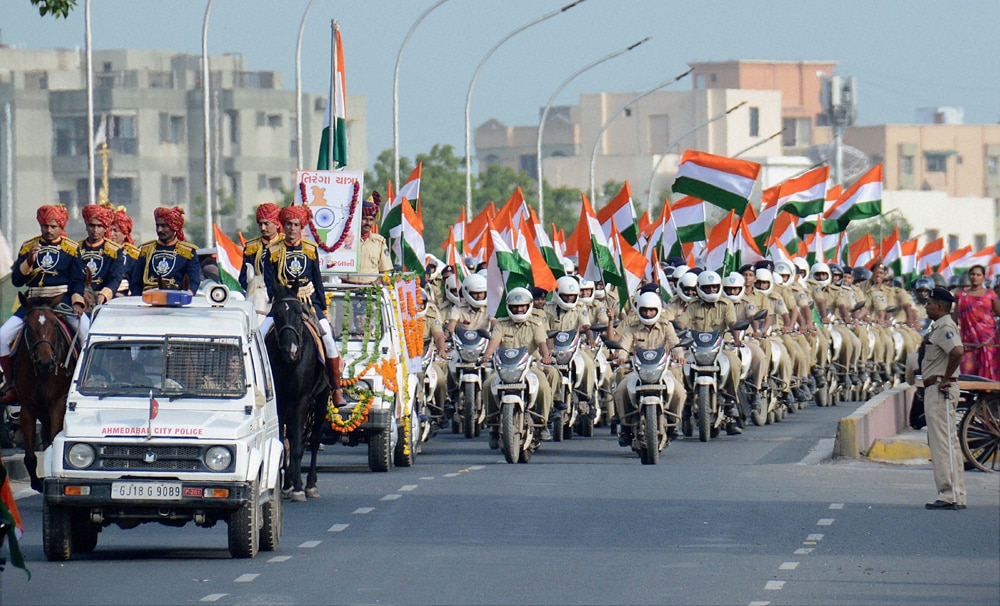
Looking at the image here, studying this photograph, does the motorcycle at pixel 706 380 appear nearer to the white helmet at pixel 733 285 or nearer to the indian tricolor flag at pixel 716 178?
the white helmet at pixel 733 285

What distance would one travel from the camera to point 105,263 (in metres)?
16.6

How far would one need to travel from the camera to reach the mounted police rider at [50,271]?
1590cm

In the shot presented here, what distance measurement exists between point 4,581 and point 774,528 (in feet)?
18.7

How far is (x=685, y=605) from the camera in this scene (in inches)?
453

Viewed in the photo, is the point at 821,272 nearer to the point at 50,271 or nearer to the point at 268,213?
the point at 268,213

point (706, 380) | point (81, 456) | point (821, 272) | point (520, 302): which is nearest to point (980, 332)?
point (706, 380)

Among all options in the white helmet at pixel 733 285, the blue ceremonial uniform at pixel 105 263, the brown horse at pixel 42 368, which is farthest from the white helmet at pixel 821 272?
the brown horse at pixel 42 368

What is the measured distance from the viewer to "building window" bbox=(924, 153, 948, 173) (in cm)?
14012

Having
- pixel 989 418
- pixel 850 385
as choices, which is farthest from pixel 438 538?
pixel 850 385

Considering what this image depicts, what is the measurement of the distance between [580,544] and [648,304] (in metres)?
8.33

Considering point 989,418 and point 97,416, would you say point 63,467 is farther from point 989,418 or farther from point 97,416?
point 989,418

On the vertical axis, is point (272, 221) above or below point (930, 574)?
above

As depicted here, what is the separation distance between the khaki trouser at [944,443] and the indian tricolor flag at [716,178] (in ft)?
49.0

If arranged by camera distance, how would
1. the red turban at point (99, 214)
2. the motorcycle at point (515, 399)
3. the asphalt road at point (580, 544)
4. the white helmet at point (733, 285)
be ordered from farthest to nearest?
the white helmet at point (733, 285)
the motorcycle at point (515, 399)
the red turban at point (99, 214)
the asphalt road at point (580, 544)
